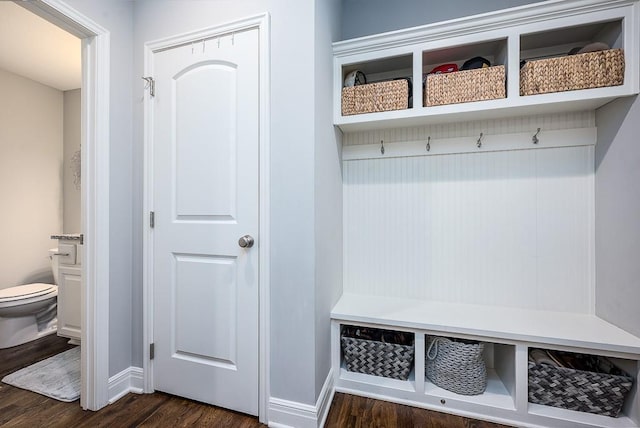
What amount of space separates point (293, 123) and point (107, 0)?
1.28 m

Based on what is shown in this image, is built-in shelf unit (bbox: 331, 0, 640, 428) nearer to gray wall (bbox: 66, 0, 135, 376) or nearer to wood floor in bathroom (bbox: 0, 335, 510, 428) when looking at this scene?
wood floor in bathroom (bbox: 0, 335, 510, 428)

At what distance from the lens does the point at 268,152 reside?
143 centimetres

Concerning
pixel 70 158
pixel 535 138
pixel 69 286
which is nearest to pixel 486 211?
pixel 535 138

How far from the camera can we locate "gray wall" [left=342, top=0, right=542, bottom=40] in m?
1.75

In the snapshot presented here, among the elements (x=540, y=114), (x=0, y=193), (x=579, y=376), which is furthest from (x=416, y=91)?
(x=0, y=193)

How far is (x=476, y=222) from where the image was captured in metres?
1.79

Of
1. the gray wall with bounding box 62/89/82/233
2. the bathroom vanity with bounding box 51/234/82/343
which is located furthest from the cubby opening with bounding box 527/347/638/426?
the gray wall with bounding box 62/89/82/233

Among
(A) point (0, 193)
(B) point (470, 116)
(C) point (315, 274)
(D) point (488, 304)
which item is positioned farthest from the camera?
(A) point (0, 193)

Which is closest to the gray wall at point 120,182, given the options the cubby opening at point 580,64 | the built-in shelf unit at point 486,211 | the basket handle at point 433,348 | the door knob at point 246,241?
the door knob at point 246,241

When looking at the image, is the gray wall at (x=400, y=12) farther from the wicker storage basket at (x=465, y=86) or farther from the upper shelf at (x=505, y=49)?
the wicker storage basket at (x=465, y=86)

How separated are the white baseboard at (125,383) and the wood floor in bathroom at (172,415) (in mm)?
36

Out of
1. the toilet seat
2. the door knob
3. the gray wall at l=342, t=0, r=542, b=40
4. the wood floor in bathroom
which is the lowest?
the wood floor in bathroom

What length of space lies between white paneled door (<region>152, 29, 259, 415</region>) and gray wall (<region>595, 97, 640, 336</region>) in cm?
178

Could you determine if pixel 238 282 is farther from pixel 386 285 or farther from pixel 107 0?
pixel 107 0
